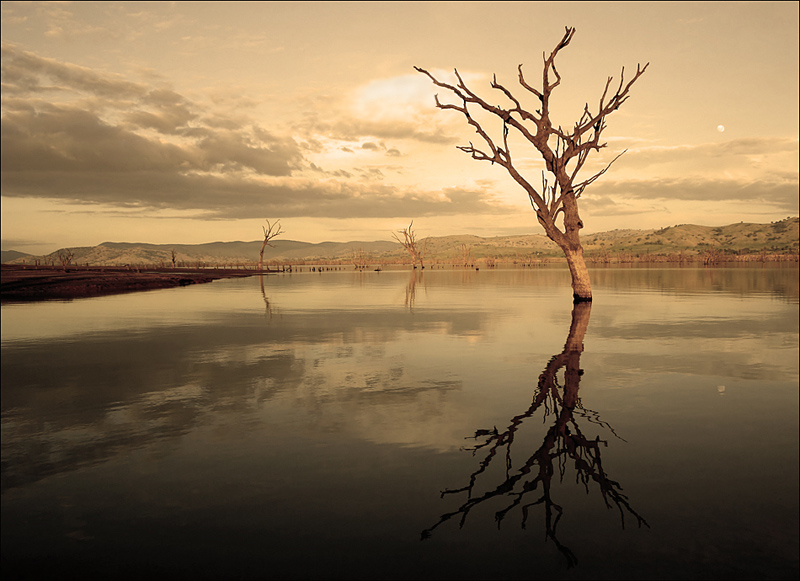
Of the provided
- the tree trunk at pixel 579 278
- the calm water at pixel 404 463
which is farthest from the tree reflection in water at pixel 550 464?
the tree trunk at pixel 579 278

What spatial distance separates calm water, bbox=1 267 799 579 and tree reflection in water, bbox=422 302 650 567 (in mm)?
27

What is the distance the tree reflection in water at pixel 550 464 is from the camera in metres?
4.28

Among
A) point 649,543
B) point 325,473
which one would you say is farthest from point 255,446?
point 649,543

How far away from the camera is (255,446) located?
227 inches

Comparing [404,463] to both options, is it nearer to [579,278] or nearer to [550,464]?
[550,464]

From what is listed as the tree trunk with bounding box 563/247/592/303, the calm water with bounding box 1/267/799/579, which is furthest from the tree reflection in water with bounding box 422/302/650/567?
the tree trunk with bounding box 563/247/592/303

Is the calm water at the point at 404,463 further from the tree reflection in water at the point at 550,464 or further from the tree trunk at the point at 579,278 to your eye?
the tree trunk at the point at 579,278

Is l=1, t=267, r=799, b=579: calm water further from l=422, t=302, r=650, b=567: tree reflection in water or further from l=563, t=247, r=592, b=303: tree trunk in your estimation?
l=563, t=247, r=592, b=303: tree trunk

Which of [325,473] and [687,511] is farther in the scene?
[325,473]

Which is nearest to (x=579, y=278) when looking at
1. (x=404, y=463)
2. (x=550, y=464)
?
(x=550, y=464)

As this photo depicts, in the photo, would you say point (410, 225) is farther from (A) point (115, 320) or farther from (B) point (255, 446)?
(B) point (255, 446)

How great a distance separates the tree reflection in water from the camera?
428 centimetres

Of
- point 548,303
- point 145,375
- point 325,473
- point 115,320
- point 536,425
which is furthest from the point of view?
point 548,303

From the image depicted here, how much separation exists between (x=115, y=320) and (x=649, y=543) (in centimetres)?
1789
